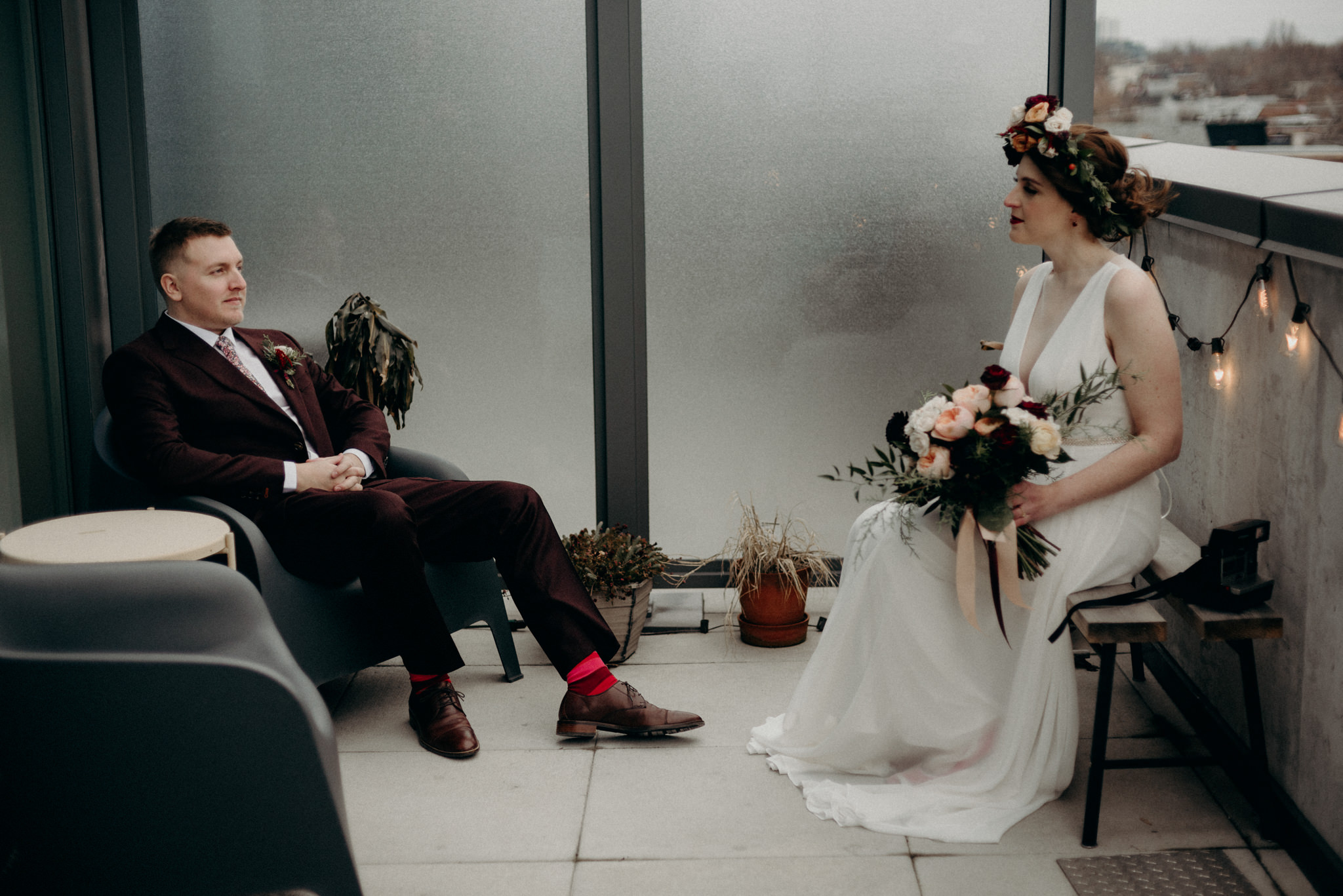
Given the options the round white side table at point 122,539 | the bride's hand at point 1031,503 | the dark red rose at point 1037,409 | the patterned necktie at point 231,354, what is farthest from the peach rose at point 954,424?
the patterned necktie at point 231,354

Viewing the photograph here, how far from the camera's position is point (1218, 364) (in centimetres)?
290

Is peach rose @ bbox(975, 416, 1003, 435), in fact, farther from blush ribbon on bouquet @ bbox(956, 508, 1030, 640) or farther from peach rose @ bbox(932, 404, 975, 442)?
blush ribbon on bouquet @ bbox(956, 508, 1030, 640)

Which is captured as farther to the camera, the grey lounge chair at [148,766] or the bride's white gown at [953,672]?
Result: the bride's white gown at [953,672]

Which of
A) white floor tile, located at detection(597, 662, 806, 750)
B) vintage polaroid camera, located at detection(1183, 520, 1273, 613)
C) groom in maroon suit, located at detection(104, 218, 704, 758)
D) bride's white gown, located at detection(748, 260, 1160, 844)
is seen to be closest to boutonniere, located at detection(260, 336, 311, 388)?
groom in maroon suit, located at detection(104, 218, 704, 758)

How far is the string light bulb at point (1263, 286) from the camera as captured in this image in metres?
2.53

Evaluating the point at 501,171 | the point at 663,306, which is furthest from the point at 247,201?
the point at 663,306

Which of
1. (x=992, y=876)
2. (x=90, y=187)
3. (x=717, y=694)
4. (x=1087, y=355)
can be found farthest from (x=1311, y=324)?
(x=90, y=187)

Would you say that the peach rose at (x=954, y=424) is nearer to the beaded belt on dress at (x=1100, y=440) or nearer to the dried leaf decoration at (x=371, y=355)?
the beaded belt on dress at (x=1100, y=440)

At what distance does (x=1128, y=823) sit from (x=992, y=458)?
0.89 m

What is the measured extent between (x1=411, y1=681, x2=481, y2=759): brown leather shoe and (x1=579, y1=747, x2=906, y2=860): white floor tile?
14.2 inches

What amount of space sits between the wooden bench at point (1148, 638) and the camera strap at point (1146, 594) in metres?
0.01

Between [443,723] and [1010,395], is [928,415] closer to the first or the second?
[1010,395]

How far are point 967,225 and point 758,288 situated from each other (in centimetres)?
78

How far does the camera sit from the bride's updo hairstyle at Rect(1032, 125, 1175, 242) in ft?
9.02
